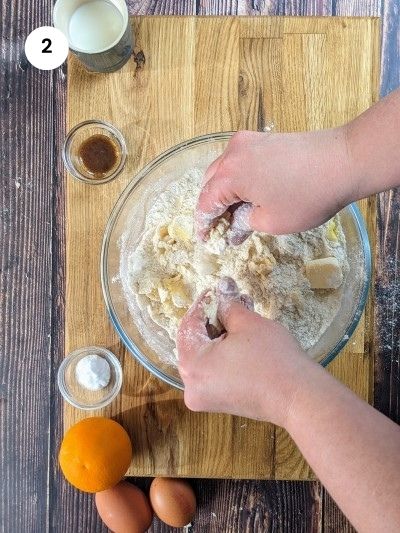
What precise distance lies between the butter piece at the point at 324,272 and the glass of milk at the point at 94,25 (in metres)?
0.49

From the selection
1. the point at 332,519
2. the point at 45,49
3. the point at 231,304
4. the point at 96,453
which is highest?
the point at 45,49

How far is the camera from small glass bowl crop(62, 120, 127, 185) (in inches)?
43.7

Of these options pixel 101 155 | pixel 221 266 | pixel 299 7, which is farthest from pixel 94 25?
pixel 221 266

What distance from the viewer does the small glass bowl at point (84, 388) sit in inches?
43.3

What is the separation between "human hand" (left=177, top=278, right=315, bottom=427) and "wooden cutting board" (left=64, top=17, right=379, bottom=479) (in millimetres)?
285

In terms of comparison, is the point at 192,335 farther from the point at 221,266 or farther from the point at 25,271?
the point at 25,271

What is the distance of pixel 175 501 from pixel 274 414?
1.61 feet

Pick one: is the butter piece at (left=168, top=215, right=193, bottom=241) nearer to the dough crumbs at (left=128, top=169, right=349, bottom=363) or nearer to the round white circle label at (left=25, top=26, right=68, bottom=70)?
the dough crumbs at (left=128, top=169, right=349, bottom=363)

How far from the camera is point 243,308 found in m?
0.85

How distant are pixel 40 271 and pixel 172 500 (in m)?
0.51

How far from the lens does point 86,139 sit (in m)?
1.15

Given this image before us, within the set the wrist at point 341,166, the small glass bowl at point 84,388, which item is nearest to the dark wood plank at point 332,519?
the small glass bowl at point 84,388

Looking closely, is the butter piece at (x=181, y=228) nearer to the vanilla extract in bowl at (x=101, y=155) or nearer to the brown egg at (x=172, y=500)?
the vanilla extract in bowl at (x=101, y=155)

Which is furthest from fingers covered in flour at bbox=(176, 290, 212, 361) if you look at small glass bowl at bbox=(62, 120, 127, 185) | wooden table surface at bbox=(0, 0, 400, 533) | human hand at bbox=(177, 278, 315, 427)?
wooden table surface at bbox=(0, 0, 400, 533)
